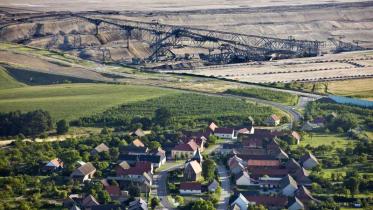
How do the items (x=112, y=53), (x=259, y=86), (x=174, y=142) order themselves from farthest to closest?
(x=112, y=53) < (x=259, y=86) < (x=174, y=142)

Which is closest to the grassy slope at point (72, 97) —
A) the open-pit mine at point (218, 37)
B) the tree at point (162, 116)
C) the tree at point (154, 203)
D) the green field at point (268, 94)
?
the tree at point (162, 116)

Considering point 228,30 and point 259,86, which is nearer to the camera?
point 259,86

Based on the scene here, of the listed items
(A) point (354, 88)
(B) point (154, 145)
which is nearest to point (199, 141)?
(B) point (154, 145)

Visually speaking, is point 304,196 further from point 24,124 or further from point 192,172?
point 24,124

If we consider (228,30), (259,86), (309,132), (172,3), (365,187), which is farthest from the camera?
(172,3)

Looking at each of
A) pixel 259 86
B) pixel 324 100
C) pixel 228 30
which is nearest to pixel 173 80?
pixel 259 86

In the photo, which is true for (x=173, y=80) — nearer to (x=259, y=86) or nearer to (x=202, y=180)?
(x=259, y=86)
